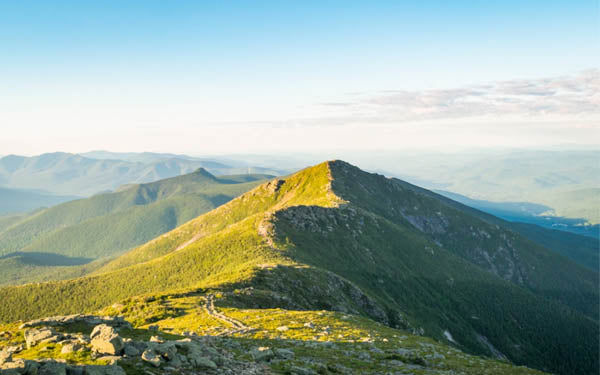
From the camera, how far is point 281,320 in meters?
64.7

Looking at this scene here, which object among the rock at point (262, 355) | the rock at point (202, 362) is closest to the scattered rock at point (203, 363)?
the rock at point (202, 362)

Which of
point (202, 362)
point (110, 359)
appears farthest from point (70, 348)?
point (202, 362)

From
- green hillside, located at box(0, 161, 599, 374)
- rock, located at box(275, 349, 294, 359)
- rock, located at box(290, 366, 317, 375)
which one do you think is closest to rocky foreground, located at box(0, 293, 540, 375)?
rock, located at box(275, 349, 294, 359)

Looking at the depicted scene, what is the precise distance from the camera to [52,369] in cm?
2134

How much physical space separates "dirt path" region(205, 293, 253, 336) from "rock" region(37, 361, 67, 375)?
32036mm

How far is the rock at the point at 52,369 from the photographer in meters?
21.1

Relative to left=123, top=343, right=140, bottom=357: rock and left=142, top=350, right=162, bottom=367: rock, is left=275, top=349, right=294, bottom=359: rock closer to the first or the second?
left=142, top=350, right=162, bottom=367: rock

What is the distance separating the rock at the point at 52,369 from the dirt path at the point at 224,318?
32036mm

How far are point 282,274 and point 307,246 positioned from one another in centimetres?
4877

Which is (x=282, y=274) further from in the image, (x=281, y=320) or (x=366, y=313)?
(x=281, y=320)

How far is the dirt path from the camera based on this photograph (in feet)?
181

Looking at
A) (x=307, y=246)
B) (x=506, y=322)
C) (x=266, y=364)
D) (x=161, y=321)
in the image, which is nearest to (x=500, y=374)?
(x=266, y=364)

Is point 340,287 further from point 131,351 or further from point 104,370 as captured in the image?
point 104,370

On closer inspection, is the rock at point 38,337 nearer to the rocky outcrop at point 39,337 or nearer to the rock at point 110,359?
the rocky outcrop at point 39,337
